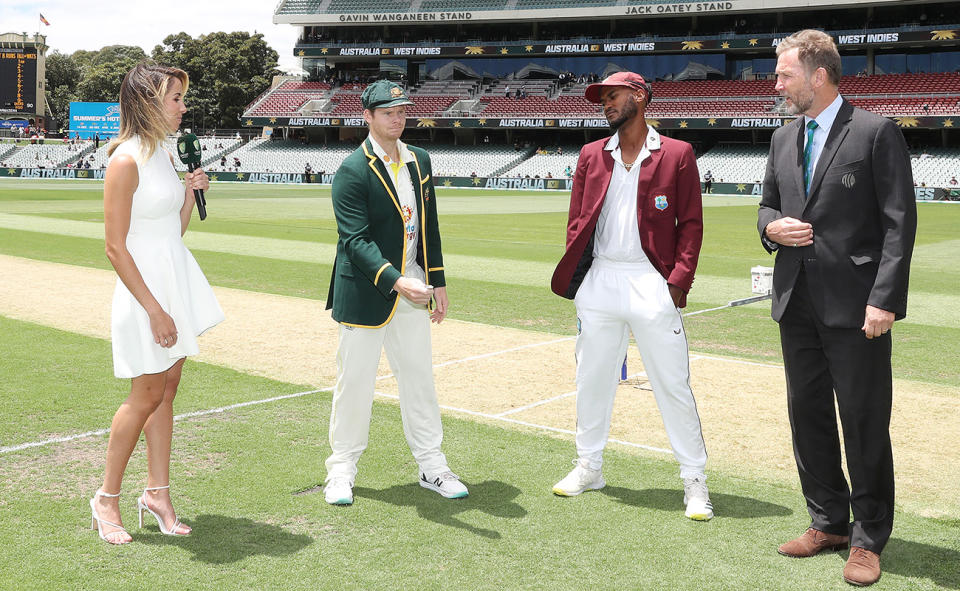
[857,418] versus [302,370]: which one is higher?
[857,418]

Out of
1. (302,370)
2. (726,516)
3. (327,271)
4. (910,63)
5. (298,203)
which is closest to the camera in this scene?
(726,516)

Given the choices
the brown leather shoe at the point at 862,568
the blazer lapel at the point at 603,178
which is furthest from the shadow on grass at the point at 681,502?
the blazer lapel at the point at 603,178

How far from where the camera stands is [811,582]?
430cm

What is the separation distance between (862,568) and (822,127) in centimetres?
211

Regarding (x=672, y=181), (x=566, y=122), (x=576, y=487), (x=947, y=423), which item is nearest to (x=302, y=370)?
(x=576, y=487)

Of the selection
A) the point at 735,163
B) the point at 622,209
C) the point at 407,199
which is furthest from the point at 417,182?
the point at 735,163

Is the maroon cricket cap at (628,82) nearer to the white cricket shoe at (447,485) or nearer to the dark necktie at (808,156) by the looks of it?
the dark necktie at (808,156)

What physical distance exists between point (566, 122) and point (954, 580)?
6219cm

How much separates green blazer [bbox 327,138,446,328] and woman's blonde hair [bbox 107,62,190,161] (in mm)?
1024

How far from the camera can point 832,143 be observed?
4.42 m

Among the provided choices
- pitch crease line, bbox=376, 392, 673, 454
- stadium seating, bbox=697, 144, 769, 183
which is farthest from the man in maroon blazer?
stadium seating, bbox=697, 144, 769, 183

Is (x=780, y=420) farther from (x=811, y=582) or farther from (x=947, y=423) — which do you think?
(x=811, y=582)

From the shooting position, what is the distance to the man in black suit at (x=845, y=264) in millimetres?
4246

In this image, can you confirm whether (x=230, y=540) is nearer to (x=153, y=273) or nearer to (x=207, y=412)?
(x=153, y=273)
